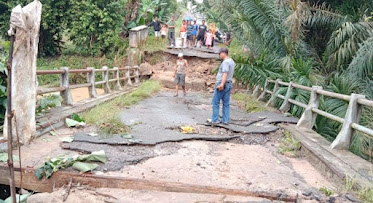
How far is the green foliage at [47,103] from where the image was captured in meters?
6.32

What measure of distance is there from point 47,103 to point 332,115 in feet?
17.5

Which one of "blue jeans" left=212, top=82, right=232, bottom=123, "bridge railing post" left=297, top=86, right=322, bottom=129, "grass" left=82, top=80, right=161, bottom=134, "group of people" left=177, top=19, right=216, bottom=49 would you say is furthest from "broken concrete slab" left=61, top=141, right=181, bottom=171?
"group of people" left=177, top=19, right=216, bottom=49

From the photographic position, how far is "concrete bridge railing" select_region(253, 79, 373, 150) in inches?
203

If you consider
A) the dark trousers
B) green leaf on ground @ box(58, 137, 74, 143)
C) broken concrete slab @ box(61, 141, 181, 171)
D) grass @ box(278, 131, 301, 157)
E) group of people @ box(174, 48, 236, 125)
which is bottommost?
grass @ box(278, 131, 301, 157)

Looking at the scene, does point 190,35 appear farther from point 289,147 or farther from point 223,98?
point 289,147

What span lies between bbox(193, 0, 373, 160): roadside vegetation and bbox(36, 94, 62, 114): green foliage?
5.73 meters

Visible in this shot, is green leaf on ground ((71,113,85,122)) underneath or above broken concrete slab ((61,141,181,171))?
above

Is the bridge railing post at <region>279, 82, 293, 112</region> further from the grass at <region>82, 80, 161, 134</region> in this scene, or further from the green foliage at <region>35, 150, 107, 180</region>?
the green foliage at <region>35, 150, 107, 180</region>

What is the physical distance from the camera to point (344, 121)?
5.32 meters

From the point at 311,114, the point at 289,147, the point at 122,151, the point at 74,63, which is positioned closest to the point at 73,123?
the point at 122,151

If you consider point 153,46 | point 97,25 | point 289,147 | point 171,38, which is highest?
point 97,25

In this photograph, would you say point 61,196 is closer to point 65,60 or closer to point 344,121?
point 344,121

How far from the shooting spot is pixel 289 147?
18.7ft

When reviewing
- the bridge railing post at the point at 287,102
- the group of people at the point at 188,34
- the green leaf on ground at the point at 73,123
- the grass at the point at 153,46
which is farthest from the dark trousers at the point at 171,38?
the green leaf on ground at the point at 73,123
